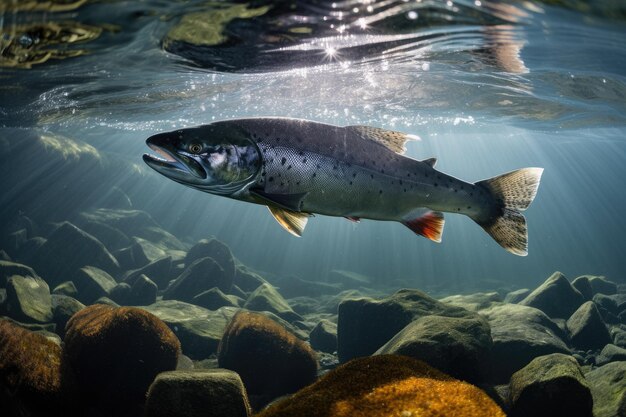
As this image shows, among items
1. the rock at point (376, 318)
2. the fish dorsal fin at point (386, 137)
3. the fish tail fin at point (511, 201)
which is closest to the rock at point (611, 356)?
the rock at point (376, 318)

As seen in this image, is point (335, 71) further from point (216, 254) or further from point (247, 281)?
point (247, 281)

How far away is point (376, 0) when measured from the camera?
8289 mm

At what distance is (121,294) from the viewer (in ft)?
53.7

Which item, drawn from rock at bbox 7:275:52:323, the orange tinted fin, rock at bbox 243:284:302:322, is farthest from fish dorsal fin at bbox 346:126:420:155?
rock at bbox 243:284:302:322

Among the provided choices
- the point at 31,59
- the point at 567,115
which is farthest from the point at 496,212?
the point at 567,115

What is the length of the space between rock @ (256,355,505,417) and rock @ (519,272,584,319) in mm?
12994

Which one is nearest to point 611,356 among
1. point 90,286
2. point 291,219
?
point 291,219

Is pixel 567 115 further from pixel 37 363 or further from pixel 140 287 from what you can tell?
pixel 37 363

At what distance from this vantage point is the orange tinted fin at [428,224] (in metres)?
4.75

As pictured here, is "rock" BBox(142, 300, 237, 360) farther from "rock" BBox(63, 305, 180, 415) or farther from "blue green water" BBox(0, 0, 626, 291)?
"blue green water" BBox(0, 0, 626, 291)

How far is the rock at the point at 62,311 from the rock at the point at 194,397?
7.13 meters

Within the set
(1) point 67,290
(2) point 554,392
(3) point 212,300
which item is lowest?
(3) point 212,300

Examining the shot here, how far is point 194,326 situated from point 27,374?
5.88m

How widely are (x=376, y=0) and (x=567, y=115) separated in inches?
889
